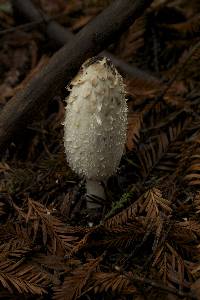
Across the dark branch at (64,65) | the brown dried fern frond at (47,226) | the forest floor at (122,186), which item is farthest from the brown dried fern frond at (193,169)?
the dark branch at (64,65)

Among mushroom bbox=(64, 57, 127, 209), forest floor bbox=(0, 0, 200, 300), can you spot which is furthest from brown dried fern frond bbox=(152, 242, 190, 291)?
mushroom bbox=(64, 57, 127, 209)

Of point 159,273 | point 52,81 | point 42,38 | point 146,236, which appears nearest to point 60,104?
point 52,81

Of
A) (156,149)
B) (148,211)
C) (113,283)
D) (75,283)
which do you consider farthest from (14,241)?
(156,149)

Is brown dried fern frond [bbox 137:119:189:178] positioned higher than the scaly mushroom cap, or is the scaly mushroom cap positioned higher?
brown dried fern frond [bbox 137:119:189:178]

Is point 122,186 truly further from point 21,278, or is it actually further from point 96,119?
point 21,278

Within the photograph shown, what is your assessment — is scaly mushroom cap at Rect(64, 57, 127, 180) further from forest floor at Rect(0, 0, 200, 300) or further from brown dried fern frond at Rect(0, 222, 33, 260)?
brown dried fern frond at Rect(0, 222, 33, 260)

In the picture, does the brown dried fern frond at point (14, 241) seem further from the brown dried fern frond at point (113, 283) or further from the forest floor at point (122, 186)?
the brown dried fern frond at point (113, 283)

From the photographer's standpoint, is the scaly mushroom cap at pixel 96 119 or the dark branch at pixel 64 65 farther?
the dark branch at pixel 64 65
